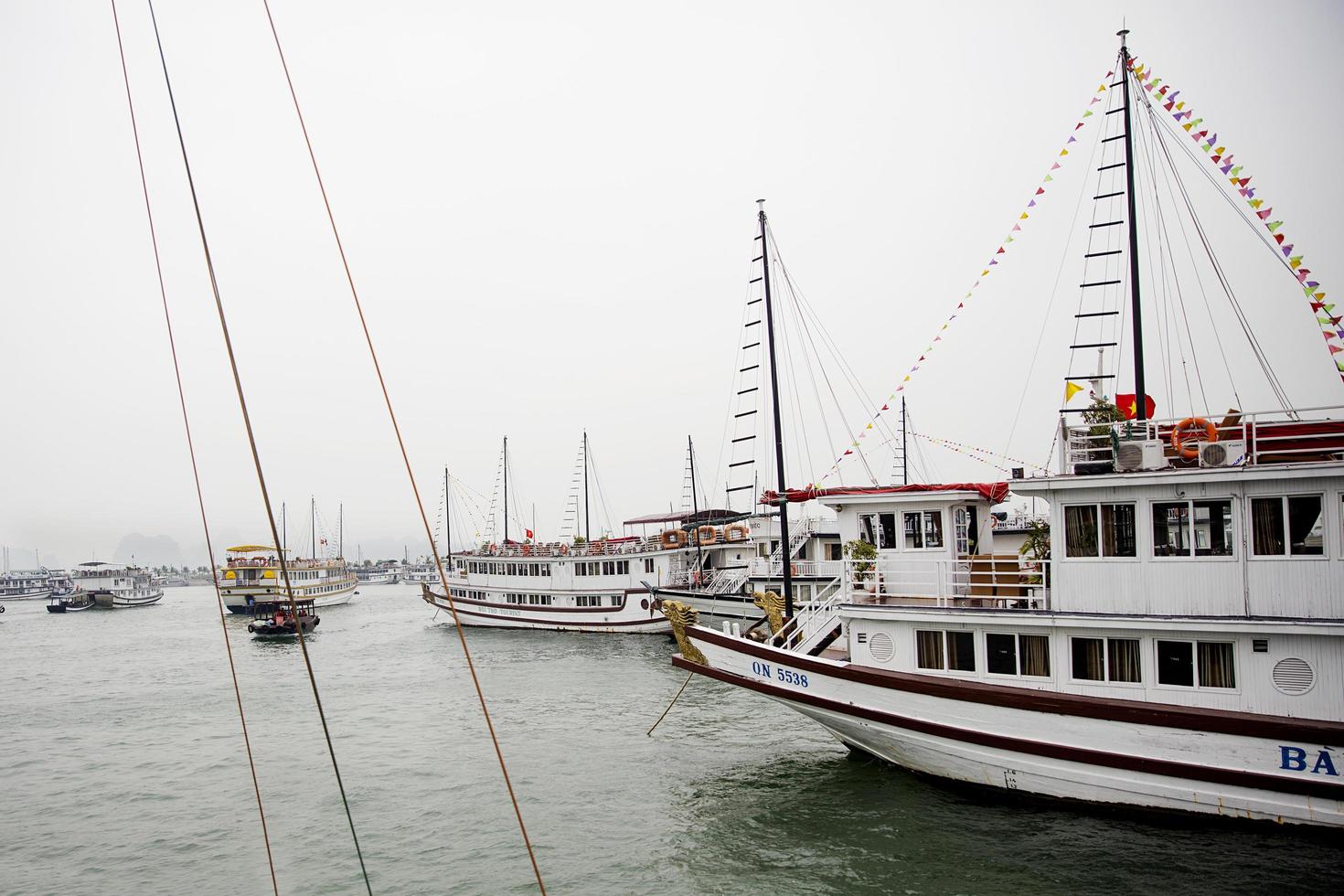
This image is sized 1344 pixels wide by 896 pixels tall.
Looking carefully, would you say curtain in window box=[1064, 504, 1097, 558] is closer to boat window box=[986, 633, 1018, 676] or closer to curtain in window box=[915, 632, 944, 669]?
boat window box=[986, 633, 1018, 676]

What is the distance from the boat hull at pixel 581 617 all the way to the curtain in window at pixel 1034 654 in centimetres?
2808

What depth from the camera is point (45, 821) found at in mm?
15656

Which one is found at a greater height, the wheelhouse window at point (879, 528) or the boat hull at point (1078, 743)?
the wheelhouse window at point (879, 528)

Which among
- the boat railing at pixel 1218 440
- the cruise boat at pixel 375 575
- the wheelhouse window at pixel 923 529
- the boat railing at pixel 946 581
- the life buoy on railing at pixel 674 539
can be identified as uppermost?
the boat railing at pixel 1218 440

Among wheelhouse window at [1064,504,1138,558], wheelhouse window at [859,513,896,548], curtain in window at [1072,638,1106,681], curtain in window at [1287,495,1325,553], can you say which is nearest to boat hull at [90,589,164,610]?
wheelhouse window at [859,513,896,548]

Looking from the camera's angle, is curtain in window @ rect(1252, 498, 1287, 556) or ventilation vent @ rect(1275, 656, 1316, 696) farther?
curtain in window @ rect(1252, 498, 1287, 556)

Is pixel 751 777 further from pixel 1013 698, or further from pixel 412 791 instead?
pixel 412 791

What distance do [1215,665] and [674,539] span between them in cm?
3123

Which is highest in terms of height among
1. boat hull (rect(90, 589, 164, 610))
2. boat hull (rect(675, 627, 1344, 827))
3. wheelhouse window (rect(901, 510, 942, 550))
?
wheelhouse window (rect(901, 510, 942, 550))

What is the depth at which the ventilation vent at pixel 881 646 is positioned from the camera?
13.9 meters

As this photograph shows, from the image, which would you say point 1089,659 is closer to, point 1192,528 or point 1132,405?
point 1192,528

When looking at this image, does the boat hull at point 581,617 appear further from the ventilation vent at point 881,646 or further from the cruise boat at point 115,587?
the cruise boat at point 115,587

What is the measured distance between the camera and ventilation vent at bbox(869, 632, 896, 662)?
13.9 metres

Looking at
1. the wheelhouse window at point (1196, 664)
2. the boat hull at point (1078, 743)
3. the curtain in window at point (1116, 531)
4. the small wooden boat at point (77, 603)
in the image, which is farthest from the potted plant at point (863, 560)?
the small wooden boat at point (77, 603)
